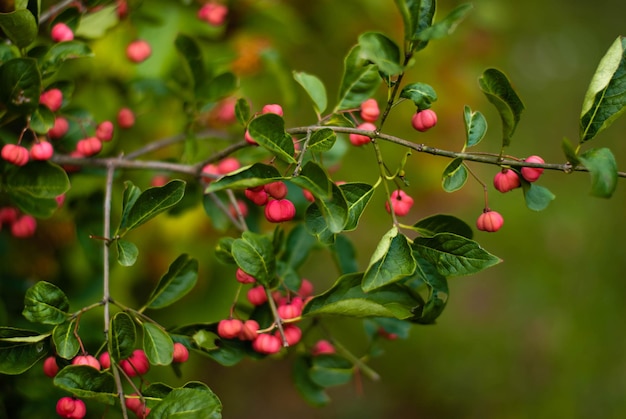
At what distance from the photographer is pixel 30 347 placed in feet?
2.99

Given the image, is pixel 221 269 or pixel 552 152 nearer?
pixel 221 269

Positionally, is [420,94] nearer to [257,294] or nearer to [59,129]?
[257,294]

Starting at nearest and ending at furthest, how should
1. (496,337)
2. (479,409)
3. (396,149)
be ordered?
(396,149), (479,409), (496,337)

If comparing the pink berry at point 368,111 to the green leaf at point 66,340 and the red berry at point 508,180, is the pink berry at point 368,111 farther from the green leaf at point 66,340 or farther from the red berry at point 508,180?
the green leaf at point 66,340

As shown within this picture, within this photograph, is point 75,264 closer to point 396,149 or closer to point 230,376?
point 396,149

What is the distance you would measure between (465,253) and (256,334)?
34 centimetres

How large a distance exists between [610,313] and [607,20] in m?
2.00

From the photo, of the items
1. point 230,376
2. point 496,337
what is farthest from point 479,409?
point 230,376

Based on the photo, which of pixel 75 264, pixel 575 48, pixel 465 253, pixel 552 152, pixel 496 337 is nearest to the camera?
pixel 465 253

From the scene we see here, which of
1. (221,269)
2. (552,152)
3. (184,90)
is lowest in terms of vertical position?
(552,152)

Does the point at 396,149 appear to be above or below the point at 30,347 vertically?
below

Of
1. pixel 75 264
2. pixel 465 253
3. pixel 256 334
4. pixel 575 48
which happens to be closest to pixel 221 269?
pixel 75 264

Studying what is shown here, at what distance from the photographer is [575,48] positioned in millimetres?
4168

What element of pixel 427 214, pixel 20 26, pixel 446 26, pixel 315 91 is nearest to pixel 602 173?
pixel 446 26
